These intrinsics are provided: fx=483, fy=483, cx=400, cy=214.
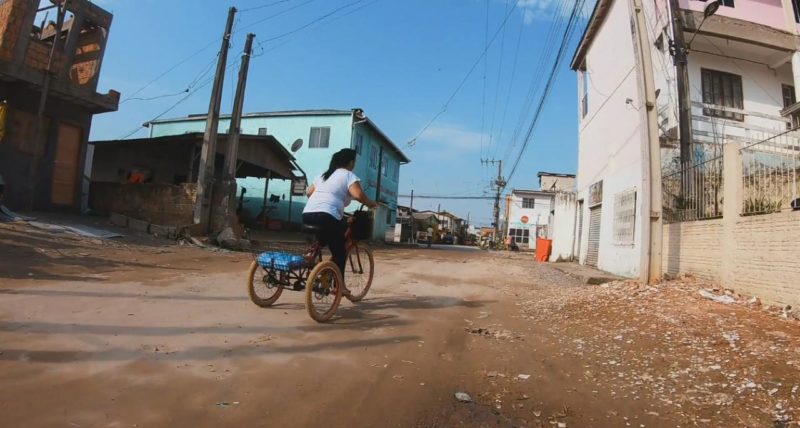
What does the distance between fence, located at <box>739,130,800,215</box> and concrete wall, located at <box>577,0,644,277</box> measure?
10.8ft

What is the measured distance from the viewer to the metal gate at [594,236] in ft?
47.1

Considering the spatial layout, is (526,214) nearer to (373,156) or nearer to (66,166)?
(373,156)

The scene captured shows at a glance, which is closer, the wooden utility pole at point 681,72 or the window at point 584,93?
the wooden utility pole at point 681,72

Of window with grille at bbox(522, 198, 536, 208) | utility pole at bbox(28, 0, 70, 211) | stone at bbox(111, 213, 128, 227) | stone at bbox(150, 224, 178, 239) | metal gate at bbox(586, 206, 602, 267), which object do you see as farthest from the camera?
window with grille at bbox(522, 198, 536, 208)

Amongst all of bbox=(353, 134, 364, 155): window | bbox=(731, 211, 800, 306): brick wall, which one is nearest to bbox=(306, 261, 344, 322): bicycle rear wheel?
bbox=(731, 211, 800, 306): brick wall

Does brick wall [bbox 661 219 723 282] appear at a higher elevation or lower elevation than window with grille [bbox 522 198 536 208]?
lower

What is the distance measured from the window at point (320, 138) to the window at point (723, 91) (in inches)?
745

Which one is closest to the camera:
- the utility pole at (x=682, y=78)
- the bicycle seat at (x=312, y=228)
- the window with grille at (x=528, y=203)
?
the bicycle seat at (x=312, y=228)

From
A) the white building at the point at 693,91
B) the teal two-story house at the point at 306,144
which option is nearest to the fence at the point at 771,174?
the white building at the point at 693,91

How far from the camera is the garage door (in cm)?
1288

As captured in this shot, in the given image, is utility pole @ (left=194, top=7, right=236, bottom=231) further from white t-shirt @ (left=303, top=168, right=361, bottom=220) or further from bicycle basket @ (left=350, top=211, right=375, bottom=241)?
white t-shirt @ (left=303, top=168, right=361, bottom=220)

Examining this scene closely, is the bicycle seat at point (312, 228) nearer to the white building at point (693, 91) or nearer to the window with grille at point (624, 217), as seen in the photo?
the white building at point (693, 91)

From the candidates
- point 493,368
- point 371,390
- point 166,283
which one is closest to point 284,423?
point 371,390

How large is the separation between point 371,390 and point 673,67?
1216cm
